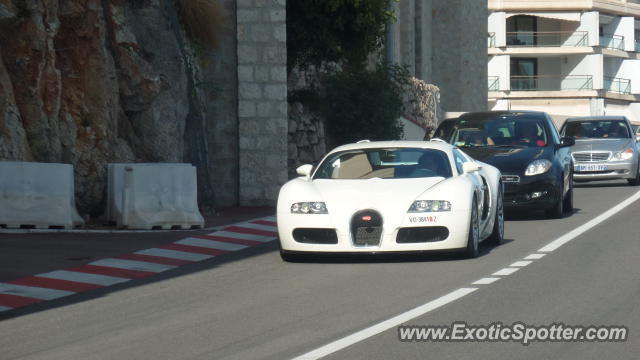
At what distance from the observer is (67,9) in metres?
21.3

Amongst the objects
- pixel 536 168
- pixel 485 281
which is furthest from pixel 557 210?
pixel 485 281

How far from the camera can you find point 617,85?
8931 cm

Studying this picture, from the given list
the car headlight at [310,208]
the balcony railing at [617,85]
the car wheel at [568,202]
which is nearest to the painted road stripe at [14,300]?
the car headlight at [310,208]

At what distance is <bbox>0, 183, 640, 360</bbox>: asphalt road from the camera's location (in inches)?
344

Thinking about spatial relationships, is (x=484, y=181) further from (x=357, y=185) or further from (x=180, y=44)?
(x=180, y=44)

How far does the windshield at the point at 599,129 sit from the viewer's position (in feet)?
102

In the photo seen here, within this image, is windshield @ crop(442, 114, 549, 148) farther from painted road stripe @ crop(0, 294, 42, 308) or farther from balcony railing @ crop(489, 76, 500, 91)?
balcony railing @ crop(489, 76, 500, 91)

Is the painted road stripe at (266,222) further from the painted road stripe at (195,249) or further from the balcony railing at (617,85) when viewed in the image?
the balcony railing at (617,85)

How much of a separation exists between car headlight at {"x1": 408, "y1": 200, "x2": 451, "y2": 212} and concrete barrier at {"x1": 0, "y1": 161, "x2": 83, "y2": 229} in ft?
22.0

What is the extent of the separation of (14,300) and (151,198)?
298 inches

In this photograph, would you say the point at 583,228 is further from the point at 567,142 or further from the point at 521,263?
the point at 521,263

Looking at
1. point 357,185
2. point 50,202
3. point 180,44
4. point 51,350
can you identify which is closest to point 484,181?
point 357,185

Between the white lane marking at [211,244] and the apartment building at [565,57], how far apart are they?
68612 mm

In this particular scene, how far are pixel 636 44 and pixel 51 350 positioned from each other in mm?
86049
